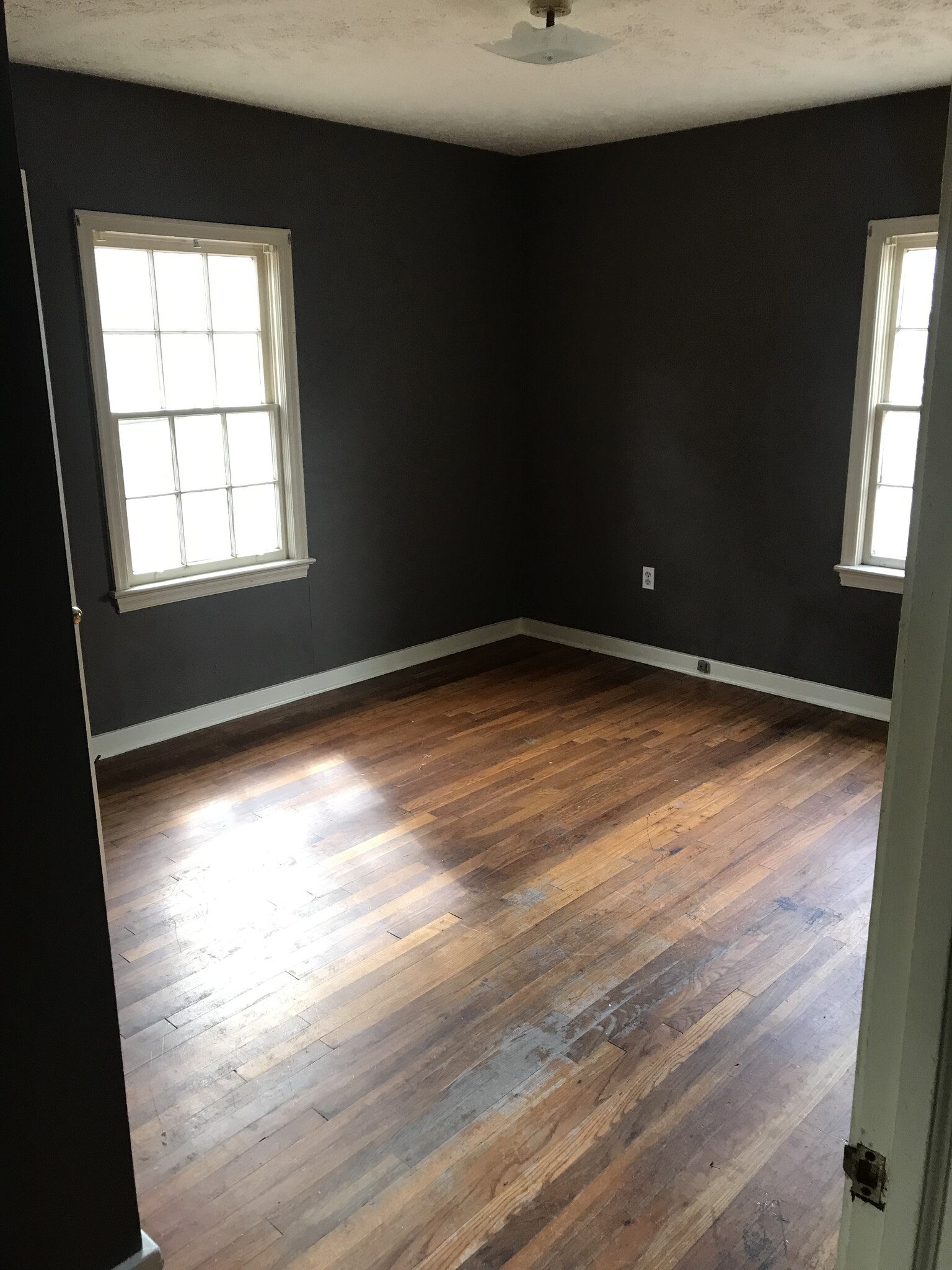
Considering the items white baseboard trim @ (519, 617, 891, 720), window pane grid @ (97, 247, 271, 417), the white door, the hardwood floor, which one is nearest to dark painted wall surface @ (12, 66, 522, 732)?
window pane grid @ (97, 247, 271, 417)

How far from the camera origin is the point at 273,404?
459cm

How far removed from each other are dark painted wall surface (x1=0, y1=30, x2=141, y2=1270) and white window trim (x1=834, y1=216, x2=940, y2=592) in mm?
3417

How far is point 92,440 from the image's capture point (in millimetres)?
3986

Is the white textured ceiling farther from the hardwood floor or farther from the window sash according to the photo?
the hardwood floor

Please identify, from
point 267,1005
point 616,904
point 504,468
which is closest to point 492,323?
point 504,468

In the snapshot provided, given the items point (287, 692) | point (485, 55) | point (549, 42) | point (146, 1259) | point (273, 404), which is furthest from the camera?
point (287, 692)

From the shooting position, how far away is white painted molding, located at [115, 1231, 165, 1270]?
1800mm

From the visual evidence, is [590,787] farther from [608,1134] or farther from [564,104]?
[564,104]

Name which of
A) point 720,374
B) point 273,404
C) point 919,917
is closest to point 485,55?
point 273,404

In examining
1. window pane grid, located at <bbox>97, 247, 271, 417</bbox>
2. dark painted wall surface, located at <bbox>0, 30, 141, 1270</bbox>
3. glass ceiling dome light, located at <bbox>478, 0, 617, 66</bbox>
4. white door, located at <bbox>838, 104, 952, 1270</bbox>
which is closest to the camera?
white door, located at <bbox>838, 104, 952, 1270</bbox>

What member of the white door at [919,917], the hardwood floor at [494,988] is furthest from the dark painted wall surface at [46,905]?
the white door at [919,917]

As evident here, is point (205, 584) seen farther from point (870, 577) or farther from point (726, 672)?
point (870, 577)

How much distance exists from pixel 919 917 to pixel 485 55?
11.7 ft

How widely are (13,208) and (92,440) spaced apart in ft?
8.88
